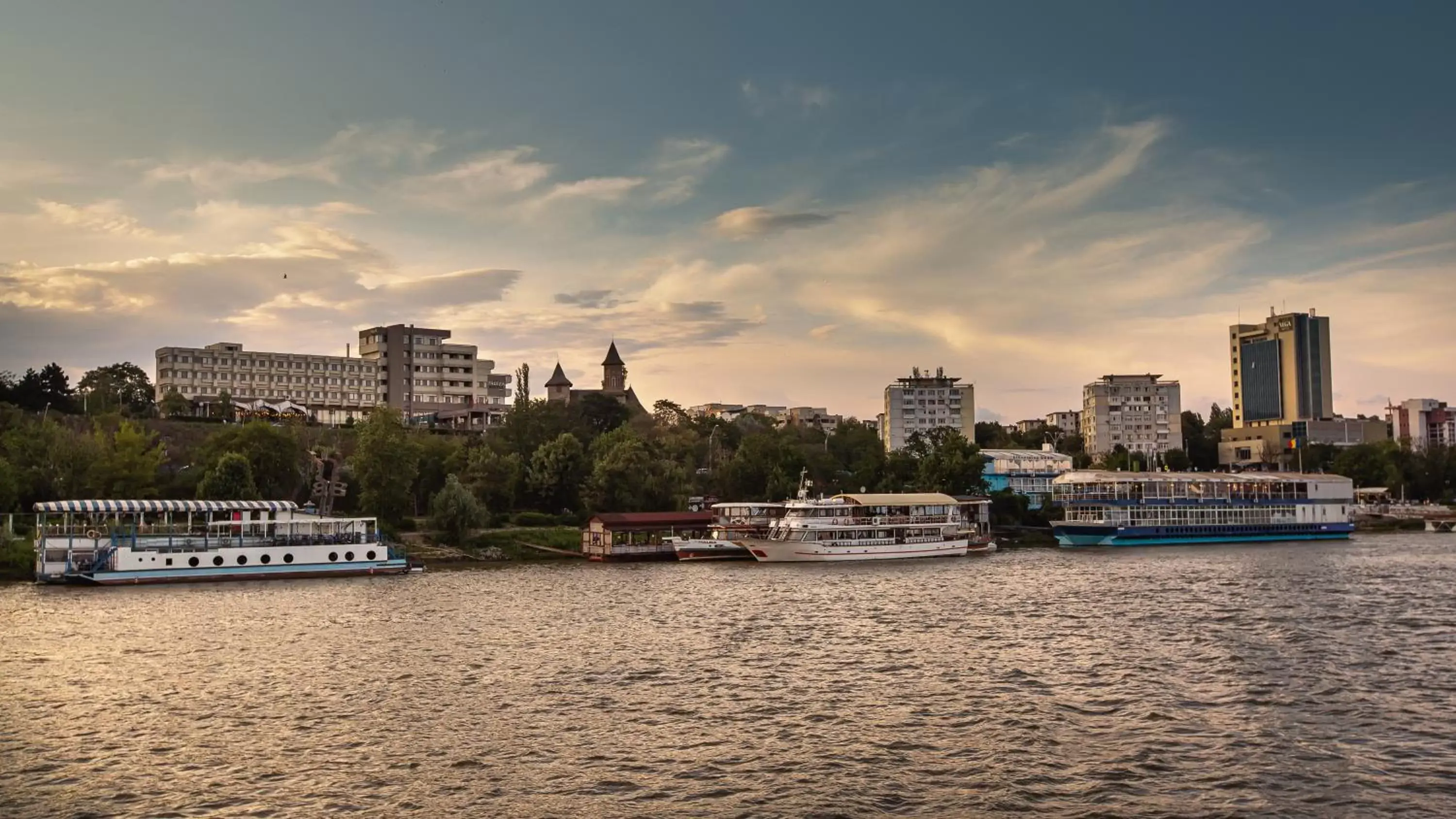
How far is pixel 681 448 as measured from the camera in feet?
528

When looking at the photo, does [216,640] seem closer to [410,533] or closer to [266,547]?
[266,547]

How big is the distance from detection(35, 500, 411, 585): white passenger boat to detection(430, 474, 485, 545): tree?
1004 centimetres

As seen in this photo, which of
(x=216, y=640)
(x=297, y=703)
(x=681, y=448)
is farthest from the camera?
(x=681, y=448)

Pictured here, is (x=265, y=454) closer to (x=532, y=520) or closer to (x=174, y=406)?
(x=532, y=520)

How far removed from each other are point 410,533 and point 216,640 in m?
55.1

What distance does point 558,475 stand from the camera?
123438 mm

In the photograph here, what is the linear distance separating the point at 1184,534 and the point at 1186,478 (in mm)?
10100

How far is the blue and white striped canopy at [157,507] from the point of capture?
78.3m

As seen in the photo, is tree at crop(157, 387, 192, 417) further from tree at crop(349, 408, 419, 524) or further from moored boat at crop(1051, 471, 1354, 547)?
moored boat at crop(1051, 471, 1354, 547)

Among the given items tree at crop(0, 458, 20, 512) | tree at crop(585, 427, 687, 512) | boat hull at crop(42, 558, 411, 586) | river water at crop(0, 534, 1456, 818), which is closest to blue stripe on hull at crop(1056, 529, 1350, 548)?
tree at crop(585, 427, 687, 512)

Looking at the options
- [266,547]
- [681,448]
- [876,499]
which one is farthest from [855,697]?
[681,448]

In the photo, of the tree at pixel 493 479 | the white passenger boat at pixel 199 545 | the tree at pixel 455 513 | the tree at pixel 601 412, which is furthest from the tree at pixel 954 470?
the white passenger boat at pixel 199 545

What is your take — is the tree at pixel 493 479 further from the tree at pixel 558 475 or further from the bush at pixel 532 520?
the tree at pixel 558 475

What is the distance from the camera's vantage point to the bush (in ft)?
376
